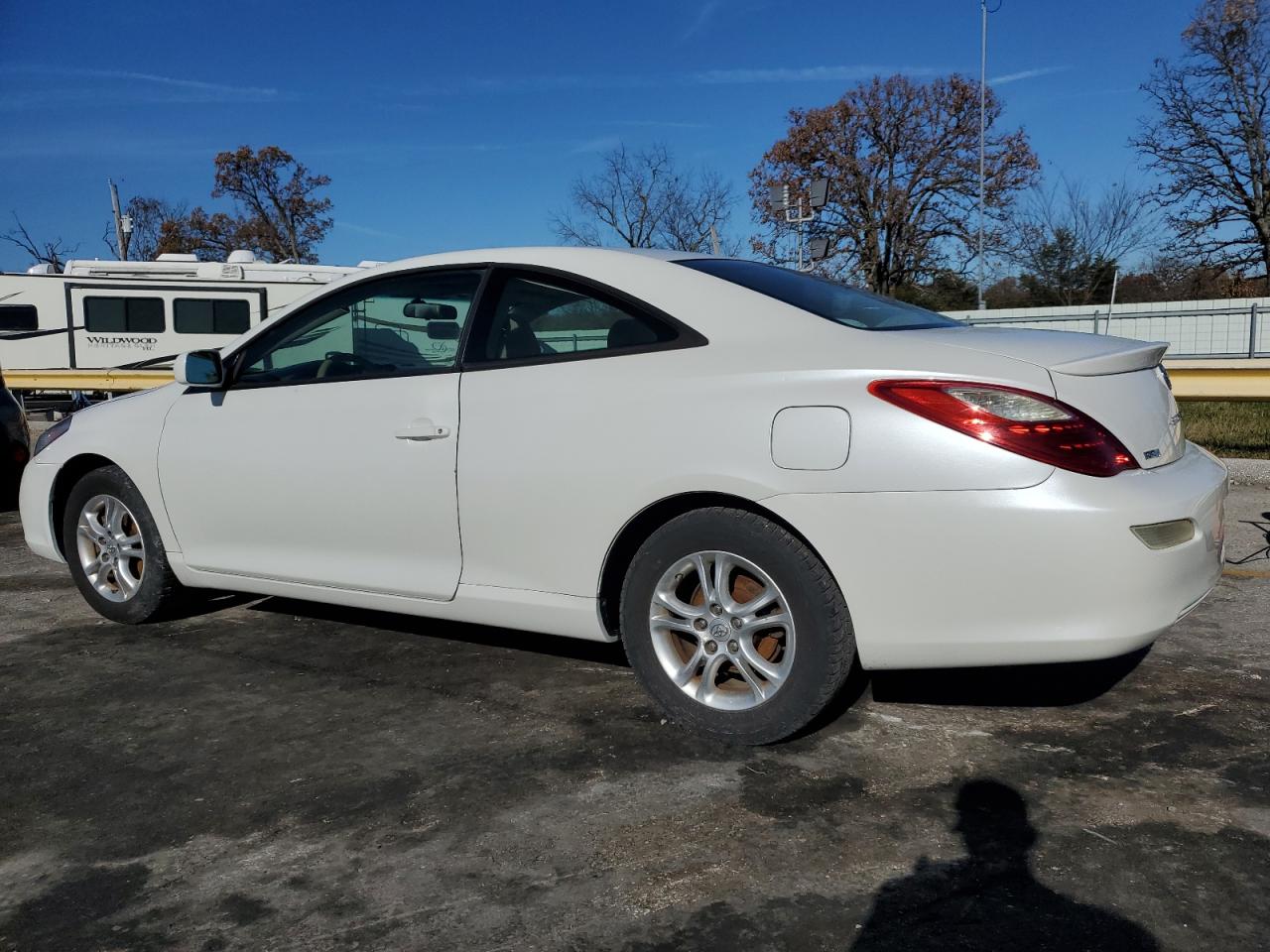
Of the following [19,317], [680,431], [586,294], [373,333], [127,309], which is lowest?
[680,431]

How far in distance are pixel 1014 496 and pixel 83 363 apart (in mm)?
21489

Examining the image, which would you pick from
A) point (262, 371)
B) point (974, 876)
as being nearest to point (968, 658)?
point (974, 876)

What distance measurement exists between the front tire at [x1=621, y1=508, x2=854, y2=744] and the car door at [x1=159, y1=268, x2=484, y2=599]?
0.78m

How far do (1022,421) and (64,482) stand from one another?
4200 millimetres

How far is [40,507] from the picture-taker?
5.05 metres

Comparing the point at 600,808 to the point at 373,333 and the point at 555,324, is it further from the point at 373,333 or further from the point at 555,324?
the point at 373,333

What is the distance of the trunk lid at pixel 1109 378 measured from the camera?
114 inches

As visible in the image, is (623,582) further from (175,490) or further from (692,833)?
(175,490)

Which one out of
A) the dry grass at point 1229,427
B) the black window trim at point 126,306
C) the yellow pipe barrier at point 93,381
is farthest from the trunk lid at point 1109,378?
the black window trim at point 126,306

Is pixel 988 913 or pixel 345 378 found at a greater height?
pixel 345 378

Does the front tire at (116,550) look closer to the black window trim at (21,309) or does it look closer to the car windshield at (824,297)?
the car windshield at (824,297)

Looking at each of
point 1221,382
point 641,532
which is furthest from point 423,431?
point 1221,382

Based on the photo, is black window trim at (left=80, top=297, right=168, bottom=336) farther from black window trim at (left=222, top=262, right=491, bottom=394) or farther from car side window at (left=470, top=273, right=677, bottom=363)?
car side window at (left=470, top=273, right=677, bottom=363)

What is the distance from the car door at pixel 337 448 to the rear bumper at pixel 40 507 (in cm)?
87
